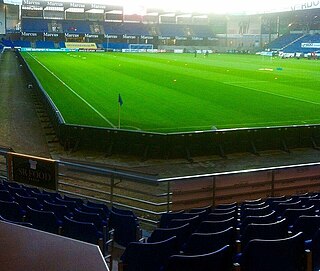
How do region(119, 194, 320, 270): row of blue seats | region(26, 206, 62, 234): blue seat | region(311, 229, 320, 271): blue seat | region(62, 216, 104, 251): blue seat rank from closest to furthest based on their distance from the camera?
region(119, 194, 320, 270): row of blue seats
region(311, 229, 320, 271): blue seat
region(62, 216, 104, 251): blue seat
region(26, 206, 62, 234): blue seat

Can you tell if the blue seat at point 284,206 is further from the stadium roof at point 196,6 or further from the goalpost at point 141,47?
the goalpost at point 141,47

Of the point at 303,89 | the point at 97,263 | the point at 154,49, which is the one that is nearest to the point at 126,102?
the point at 303,89

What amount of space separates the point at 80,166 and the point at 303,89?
2772cm

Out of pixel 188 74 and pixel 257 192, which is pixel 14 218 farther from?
pixel 188 74

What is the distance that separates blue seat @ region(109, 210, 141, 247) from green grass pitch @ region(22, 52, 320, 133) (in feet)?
42.5

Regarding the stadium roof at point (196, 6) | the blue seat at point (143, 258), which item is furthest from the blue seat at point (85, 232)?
the stadium roof at point (196, 6)

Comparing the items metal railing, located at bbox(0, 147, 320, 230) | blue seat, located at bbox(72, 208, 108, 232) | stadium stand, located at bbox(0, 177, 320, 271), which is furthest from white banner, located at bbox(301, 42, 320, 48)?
blue seat, located at bbox(72, 208, 108, 232)

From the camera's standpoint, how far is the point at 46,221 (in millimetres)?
6832

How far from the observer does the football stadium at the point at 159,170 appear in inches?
197

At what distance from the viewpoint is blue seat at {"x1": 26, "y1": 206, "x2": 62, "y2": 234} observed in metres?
6.73

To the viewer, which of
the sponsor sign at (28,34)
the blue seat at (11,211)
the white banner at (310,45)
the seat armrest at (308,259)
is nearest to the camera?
the seat armrest at (308,259)

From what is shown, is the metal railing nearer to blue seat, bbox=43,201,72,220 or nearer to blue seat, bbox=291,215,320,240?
blue seat, bbox=43,201,72,220

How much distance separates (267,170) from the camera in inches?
425

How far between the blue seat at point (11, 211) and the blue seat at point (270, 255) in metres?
3.44
